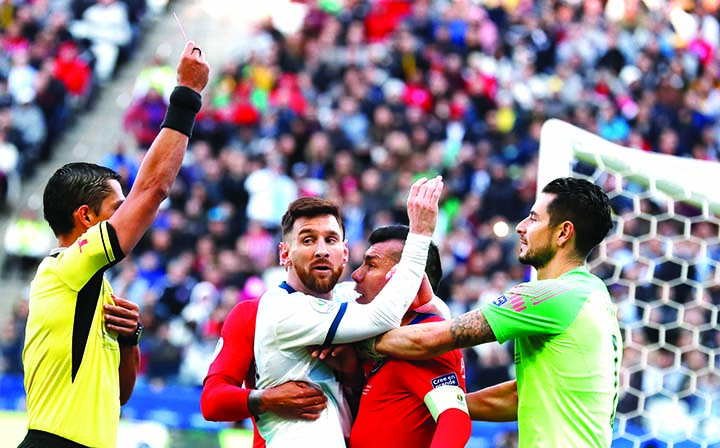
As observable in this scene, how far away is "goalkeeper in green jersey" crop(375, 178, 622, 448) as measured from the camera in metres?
4.70

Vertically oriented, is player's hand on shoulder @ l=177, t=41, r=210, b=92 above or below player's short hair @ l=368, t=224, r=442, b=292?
above

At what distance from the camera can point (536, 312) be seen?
471 centimetres

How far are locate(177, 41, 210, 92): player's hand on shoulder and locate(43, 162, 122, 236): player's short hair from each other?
0.60 m

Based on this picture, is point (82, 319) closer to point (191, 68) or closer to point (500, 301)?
point (191, 68)

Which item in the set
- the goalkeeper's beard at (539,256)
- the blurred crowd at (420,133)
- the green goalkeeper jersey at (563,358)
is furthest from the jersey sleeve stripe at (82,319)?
the blurred crowd at (420,133)

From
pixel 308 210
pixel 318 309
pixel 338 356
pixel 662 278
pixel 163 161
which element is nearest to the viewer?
pixel 163 161

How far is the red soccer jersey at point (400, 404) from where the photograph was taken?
4.88m

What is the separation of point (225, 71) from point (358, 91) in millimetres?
2584

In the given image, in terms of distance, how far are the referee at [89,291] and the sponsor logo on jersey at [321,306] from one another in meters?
0.78

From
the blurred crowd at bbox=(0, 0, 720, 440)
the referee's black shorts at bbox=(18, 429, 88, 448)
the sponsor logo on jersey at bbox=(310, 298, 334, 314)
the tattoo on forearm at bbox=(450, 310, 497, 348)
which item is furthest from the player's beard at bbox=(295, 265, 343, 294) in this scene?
the blurred crowd at bbox=(0, 0, 720, 440)

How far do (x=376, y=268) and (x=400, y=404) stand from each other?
65 cm

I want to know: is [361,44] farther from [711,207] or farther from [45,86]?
[711,207]

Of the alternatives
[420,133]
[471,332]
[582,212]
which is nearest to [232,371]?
[471,332]

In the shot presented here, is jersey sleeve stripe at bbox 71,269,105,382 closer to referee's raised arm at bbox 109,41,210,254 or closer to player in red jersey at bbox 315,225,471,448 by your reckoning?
referee's raised arm at bbox 109,41,210,254
